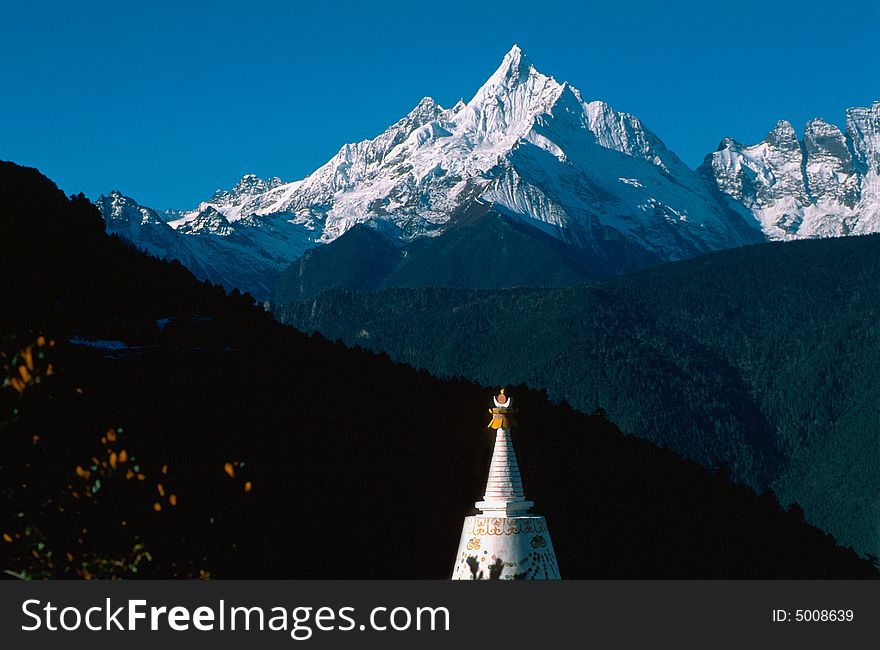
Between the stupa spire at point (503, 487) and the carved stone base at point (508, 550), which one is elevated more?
the stupa spire at point (503, 487)

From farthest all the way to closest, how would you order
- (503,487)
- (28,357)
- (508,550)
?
(503,487) → (508,550) → (28,357)

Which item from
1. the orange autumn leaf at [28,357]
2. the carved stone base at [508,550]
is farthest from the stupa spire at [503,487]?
the orange autumn leaf at [28,357]

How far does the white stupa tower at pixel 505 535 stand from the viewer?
7488 cm

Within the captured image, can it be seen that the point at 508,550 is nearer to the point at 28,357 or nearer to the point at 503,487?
the point at 503,487

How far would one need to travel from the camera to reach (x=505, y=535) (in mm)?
75375

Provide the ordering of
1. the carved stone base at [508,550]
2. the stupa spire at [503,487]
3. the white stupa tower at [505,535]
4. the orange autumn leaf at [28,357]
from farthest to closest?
the stupa spire at [503,487], the white stupa tower at [505,535], the carved stone base at [508,550], the orange autumn leaf at [28,357]

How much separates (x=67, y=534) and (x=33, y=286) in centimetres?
14598

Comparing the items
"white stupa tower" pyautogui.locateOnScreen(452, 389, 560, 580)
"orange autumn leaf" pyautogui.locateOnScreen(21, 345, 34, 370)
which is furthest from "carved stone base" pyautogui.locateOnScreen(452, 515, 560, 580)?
"orange autumn leaf" pyautogui.locateOnScreen(21, 345, 34, 370)

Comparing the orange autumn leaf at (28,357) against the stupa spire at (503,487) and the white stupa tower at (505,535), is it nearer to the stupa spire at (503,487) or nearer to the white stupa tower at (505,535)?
the white stupa tower at (505,535)

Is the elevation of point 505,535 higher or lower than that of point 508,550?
higher

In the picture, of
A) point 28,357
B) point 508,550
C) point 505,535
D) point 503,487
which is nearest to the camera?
point 28,357

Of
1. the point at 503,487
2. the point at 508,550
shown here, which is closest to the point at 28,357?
the point at 508,550
